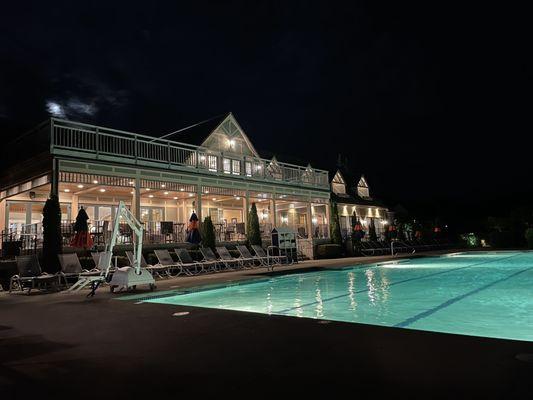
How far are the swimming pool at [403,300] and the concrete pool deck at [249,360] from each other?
1.86 meters

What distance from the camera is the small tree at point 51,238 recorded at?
13.8 m


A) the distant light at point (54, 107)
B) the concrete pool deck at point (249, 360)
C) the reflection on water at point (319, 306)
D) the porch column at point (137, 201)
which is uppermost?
the distant light at point (54, 107)

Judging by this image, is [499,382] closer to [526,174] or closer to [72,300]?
[72,300]

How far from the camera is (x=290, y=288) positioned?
1191cm

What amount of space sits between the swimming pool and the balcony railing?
27.2 feet

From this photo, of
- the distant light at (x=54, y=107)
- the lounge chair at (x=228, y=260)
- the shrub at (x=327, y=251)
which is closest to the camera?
the lounge chair at (x=228, y=260)

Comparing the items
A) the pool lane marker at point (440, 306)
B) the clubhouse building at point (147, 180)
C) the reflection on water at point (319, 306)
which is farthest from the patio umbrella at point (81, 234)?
the pool lane marker at point (440, 306)

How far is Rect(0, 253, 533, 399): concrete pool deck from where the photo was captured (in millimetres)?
3182

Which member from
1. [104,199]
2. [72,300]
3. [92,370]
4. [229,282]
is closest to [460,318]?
[92,370]

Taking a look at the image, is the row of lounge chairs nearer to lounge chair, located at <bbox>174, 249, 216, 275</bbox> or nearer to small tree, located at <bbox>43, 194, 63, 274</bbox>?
lounge chair, located at <bbox>174, 249, 216, 275</bbox>

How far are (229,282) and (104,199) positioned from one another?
1277 centimetres

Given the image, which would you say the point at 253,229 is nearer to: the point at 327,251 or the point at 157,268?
the point at 327,251

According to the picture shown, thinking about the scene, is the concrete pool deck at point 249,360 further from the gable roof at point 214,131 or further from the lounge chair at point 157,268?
the gable roof at point 214,131

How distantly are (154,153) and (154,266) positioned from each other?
707cm
